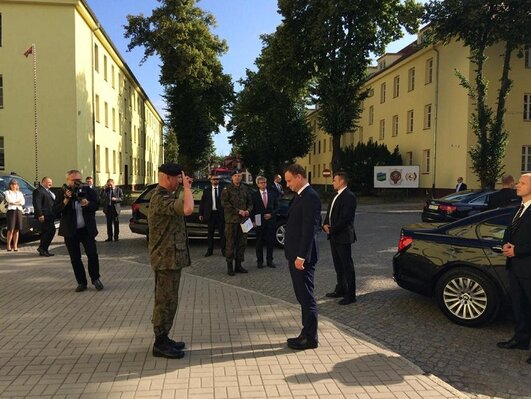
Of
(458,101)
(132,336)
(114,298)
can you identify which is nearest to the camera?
(132,336)

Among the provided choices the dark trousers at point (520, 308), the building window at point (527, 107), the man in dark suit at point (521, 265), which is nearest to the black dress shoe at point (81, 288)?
the man in dark suit at point (521, 265)

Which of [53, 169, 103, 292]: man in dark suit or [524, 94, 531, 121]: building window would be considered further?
[524, 94, 531, 121]: building window

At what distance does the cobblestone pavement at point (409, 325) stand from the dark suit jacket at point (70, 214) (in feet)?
7.52

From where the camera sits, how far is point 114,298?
260 inches

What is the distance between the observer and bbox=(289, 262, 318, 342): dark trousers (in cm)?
466

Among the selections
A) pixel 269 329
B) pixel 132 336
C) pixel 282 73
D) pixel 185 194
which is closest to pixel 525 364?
pixel 269 329

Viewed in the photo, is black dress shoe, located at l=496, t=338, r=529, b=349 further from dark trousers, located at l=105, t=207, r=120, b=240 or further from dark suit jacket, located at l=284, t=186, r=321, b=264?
dark trousers, located at l=105, t=207, r=120, b=240

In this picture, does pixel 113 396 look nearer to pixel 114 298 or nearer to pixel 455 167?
pixel 114 298

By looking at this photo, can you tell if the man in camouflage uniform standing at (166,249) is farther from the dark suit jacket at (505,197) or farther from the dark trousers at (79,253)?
the dark suit jacket at (505,197)

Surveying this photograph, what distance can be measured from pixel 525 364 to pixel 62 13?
2716cm

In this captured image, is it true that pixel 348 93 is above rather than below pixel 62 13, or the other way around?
below

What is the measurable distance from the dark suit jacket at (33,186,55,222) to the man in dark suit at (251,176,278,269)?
461 cm

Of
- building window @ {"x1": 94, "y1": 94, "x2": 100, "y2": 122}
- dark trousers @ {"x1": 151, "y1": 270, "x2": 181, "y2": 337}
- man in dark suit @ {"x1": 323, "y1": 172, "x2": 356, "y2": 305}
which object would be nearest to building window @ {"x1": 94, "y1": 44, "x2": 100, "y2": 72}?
building window @ {"x1": 94, "y1": 94, "x2": 100, "y2": 122}

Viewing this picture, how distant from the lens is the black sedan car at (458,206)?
14000 millimetres
